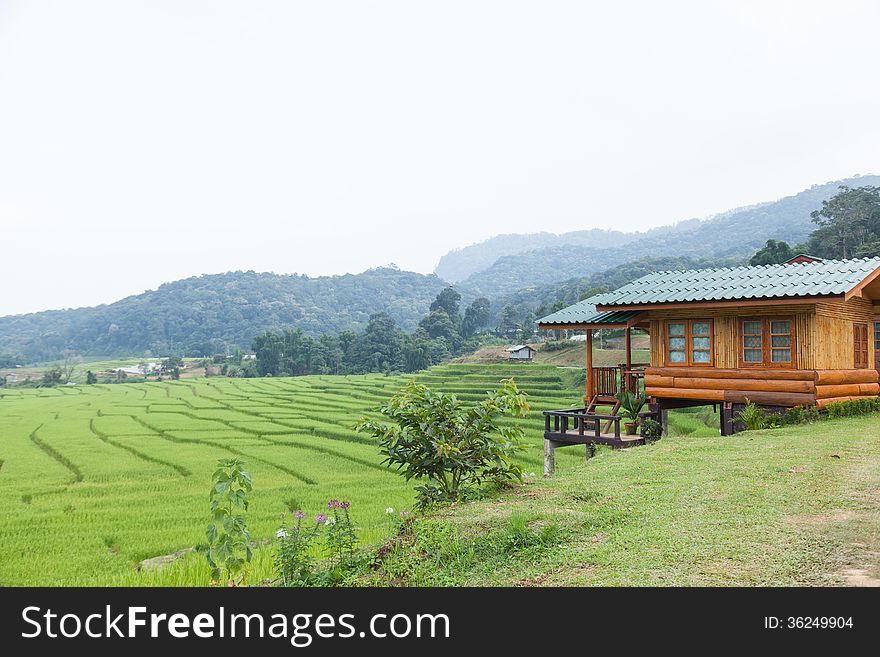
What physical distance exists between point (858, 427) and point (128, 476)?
1946cm

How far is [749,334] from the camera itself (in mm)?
14539

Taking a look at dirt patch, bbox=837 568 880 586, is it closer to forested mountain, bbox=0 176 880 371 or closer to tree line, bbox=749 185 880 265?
tree line, bbox=749 185 880 265

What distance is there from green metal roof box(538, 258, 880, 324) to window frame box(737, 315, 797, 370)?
0.76 m

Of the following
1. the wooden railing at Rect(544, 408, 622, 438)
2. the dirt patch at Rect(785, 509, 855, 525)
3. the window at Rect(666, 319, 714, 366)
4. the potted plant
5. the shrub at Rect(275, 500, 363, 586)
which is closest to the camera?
the shrub at Rect(275, 500, 363, 586)

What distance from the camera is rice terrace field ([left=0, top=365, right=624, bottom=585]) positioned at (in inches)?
477

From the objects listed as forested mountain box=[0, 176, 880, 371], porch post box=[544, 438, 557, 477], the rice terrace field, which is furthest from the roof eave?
forested mountain box=[0, 176, 880, 371]

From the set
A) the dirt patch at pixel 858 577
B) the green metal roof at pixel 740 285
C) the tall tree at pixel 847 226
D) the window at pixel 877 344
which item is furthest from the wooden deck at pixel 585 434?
the tall tree at pixel 847 226

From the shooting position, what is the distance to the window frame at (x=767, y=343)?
45.9 ft

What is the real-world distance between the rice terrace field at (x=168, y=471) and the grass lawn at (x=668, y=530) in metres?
3.80

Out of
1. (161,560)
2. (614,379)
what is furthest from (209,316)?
(161,560)

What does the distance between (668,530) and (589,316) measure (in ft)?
36.0

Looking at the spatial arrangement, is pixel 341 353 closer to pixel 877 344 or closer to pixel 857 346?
pixel 877 344

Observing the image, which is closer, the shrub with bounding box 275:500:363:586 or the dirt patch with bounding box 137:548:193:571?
the shrub with bounding box 275:500:363:586
